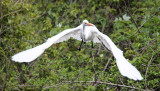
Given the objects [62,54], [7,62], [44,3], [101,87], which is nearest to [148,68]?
[101,87]

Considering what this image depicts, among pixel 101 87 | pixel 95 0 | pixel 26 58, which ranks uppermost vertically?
pixel 95 0

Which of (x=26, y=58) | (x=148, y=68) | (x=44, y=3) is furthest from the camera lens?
(x=44, y=3)

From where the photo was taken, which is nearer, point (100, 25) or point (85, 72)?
point (85, 72)

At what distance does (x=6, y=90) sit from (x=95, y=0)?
9.88 feet

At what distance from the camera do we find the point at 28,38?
4637 mm

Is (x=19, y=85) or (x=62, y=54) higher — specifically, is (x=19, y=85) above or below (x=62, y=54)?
below

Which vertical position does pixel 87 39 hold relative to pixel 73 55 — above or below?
above

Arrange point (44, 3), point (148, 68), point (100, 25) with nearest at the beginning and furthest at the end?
point (148, 68)
point (100, 25)
point (44, 3)

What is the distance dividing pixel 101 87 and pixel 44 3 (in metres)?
3.24

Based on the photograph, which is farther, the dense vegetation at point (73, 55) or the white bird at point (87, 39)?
the dense vegetation at point (73, 55)

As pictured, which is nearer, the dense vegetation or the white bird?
the white bird

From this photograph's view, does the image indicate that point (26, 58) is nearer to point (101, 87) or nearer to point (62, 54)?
point (101, 87)

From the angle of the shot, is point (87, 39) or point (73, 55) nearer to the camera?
point (87, 39)

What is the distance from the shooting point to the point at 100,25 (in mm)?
5633
